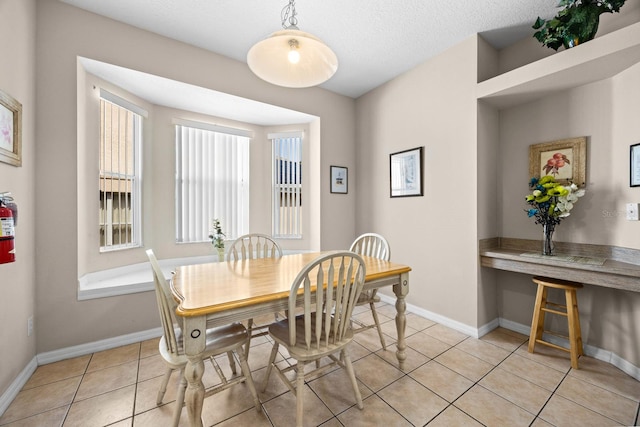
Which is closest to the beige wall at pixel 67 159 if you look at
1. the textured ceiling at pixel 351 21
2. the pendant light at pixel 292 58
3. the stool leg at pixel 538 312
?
the textured ceiling at pixel 351 21

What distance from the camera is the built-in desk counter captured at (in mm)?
1706

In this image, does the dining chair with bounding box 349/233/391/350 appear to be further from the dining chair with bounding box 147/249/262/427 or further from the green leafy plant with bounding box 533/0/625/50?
the green leafy plant with bounding box 533/0/625/50

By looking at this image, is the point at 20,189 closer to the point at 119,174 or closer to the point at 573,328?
the point at 119,174

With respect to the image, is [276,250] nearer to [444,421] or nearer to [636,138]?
[444,421]

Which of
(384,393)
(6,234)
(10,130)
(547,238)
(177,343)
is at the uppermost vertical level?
(10,130)

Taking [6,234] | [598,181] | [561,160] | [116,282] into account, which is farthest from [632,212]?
[116,282]

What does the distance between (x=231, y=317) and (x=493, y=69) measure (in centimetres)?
320

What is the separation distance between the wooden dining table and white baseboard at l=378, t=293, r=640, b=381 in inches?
38.3

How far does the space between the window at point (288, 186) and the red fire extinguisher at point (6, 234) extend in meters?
2.61

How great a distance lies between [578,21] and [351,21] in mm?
1652

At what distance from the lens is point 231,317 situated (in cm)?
125

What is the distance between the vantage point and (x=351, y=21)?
2.23m

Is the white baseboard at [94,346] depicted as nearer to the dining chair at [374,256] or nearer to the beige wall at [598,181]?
the dining chair at [374,256]

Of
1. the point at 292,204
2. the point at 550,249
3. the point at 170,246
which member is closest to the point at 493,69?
the point at 550,249
